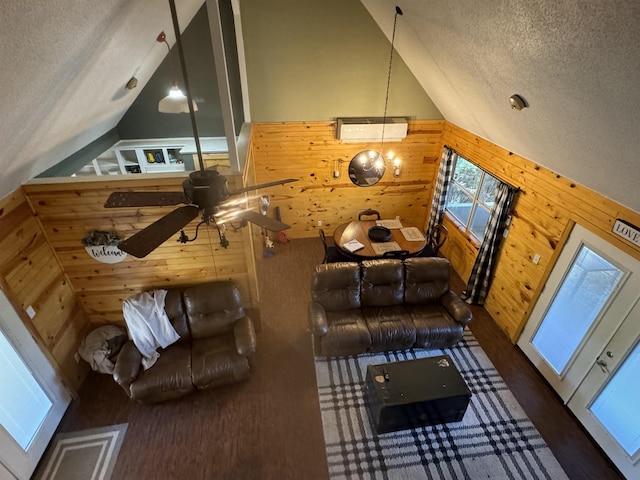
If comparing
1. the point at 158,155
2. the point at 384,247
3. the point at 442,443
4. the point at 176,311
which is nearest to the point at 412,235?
the point at 384,247

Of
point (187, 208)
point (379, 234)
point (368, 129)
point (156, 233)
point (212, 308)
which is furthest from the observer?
point (368, 129)

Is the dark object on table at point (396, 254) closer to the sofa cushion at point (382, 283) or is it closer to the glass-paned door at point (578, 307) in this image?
the sofa cushion at point (382, 283)

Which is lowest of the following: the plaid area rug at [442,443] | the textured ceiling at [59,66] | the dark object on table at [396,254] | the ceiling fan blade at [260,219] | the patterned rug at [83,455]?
the patterned rug at [83,455]

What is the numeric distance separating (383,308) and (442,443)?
1434 mm

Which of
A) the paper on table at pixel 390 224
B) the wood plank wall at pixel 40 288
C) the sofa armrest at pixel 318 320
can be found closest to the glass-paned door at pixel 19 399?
the wood plank wall at pixel 40 288

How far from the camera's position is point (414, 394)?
2.93 meters

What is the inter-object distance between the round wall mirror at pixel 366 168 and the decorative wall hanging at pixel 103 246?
3600 millimetres

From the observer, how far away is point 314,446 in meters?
3.00

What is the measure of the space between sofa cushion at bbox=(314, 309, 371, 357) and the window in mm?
2371

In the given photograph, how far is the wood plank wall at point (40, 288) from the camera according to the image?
2635mm

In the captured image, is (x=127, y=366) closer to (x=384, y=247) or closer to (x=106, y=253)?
(x=106, y=253)

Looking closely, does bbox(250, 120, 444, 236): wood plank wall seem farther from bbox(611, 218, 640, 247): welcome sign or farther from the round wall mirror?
bbox(611, 218, 640, 247): welcome sign

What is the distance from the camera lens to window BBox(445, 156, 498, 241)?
4.63 m

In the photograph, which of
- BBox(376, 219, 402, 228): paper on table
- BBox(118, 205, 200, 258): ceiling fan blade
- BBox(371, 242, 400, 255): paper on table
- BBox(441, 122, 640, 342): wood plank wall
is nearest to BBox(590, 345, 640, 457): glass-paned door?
BBox(441, 122, 640, 342): wood plank wall
